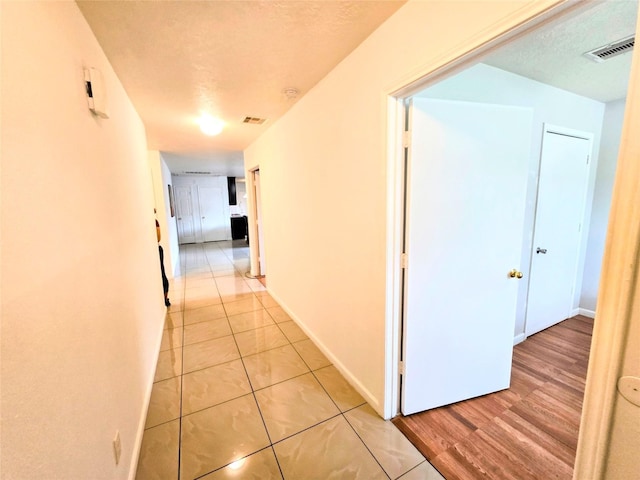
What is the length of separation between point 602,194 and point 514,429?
288 centimetres

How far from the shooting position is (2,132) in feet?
2.08

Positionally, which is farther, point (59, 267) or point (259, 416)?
point (259, 416)

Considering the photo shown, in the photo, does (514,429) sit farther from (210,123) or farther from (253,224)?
(253,224)

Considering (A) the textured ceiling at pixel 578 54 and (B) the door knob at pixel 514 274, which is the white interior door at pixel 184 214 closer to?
(A) the textured ceiling at pixel 578 54

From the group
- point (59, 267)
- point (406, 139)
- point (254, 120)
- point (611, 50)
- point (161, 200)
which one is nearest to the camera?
point (59, 267)

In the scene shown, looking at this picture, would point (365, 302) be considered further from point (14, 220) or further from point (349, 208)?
point (14, 220)

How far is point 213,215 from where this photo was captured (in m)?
9.46

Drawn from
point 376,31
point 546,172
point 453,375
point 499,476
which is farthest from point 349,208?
point 546,172

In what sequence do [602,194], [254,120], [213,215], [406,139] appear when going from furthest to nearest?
[213,215], [254,120], [602,194], [406,139]

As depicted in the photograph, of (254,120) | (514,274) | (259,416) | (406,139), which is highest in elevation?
(254,120)

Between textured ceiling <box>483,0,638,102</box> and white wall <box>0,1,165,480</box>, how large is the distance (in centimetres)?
184

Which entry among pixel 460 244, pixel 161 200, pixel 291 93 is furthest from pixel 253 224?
pixel 460 244

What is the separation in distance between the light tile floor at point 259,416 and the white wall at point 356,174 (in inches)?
8.5

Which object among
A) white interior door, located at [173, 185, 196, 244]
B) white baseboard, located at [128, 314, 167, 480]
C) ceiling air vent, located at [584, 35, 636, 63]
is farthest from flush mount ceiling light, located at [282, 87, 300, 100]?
white interior door, located at [173, 185, 196, 244]
